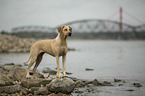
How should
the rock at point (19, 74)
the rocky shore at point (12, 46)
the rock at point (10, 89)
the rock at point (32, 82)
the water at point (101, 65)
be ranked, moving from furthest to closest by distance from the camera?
the rocky shore at point (12, 46)
the water at point (101, 65)
the rock at point (19, 74)
the rock at point (32, 82)
the rock at point (10, 89)

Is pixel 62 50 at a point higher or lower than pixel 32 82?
higher

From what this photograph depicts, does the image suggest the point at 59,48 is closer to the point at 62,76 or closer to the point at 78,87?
the point at 62,76

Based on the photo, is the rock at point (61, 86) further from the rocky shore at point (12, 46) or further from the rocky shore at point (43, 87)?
the rocky shore at point (12, 46)

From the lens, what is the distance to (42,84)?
9.00 meters

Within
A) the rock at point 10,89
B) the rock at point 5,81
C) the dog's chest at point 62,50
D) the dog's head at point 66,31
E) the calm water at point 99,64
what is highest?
the dog's head at point 66,31

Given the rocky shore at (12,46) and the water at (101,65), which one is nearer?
the water at (101,65)

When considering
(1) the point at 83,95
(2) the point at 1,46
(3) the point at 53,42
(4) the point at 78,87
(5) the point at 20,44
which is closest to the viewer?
(1) the point at 83,95

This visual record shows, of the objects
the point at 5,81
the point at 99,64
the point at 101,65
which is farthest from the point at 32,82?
the point at 99,64

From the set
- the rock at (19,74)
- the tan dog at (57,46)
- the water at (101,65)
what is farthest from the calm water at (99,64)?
the tan dog at (57,46)

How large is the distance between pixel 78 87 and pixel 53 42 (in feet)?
8.09

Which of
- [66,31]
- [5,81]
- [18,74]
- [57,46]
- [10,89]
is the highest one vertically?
[66,31]

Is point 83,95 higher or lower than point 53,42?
lower

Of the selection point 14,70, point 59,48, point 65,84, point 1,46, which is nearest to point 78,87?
point 65,84

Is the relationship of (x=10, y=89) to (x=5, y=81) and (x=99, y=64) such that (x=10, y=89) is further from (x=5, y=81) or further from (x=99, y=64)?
(x=99, y=64)
